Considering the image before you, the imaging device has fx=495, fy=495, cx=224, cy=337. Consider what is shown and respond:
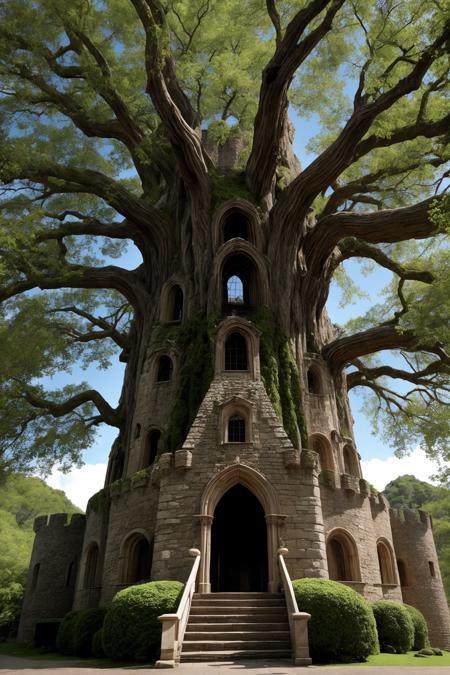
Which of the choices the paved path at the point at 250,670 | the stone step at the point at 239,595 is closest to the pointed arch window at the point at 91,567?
the stone step at the point at 239,595

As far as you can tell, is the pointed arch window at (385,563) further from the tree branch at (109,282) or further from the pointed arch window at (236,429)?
the tree branch at (109,282)

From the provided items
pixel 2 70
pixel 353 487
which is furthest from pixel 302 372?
pixel 2 70

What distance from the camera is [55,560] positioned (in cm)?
2388

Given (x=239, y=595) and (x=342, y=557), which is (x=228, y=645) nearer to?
(x=239, y=595)

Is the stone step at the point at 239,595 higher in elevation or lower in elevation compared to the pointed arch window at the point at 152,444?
lower

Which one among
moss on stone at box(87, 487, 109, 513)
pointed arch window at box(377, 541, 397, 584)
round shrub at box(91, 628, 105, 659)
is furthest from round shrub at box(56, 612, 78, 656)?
pointed arch window at box(377, 541, 397, 584)

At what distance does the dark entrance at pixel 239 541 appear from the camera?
19.3 metres

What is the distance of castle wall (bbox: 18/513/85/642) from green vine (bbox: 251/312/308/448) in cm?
1287

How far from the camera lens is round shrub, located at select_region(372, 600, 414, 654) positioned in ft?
49.3

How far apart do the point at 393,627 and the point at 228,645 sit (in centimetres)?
675

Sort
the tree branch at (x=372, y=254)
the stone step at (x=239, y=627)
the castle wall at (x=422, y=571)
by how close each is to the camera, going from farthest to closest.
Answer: the tree branch at (x=372, y=254)
the castle wall at (x=422, y=571)
the stone step at (x=239, y=627)

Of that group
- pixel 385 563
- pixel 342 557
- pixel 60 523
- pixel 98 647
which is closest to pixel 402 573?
pixel 385 563

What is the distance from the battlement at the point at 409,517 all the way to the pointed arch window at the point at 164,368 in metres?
12.7

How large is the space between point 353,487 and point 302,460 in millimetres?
3830
